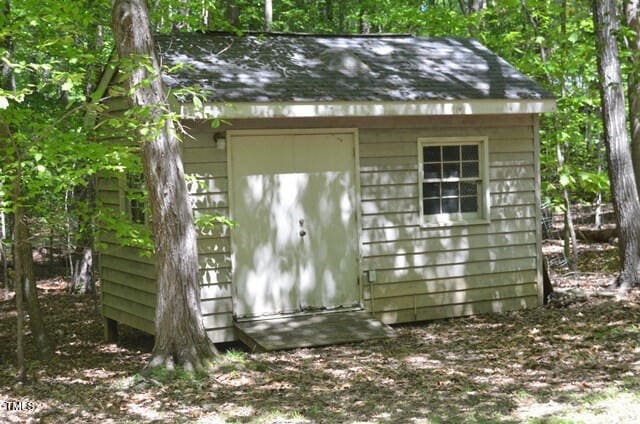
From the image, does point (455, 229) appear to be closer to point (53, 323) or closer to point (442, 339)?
point (442, 339)

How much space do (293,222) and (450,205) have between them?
7.60 feet

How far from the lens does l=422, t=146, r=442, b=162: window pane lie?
1053cm

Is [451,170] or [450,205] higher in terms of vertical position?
[451,170]

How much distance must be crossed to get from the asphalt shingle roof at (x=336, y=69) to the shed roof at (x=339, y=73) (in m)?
0.01

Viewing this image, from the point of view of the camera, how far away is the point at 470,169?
10781 mm

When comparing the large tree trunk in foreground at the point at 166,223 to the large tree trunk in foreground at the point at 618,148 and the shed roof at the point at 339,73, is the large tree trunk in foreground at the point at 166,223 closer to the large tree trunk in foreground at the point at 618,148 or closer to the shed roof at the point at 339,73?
the shed roof at the point at 339,73

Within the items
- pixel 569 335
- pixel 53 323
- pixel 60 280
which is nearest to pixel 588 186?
pixel 569 335

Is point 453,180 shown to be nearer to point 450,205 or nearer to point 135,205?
point 450,205

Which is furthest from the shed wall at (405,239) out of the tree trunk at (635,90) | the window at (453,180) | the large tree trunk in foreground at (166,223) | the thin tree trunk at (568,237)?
the thin tree trunk at (568,237)

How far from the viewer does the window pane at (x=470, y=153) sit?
10.7 m

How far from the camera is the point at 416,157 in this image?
10.4 m

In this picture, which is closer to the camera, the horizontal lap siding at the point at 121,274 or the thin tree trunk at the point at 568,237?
the horizontal lap siding at the point at 121,274

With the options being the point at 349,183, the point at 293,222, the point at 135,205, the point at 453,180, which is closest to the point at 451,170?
the point at 453,180

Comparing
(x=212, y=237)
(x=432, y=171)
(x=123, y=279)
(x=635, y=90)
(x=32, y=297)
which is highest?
(x=635, y=90)
